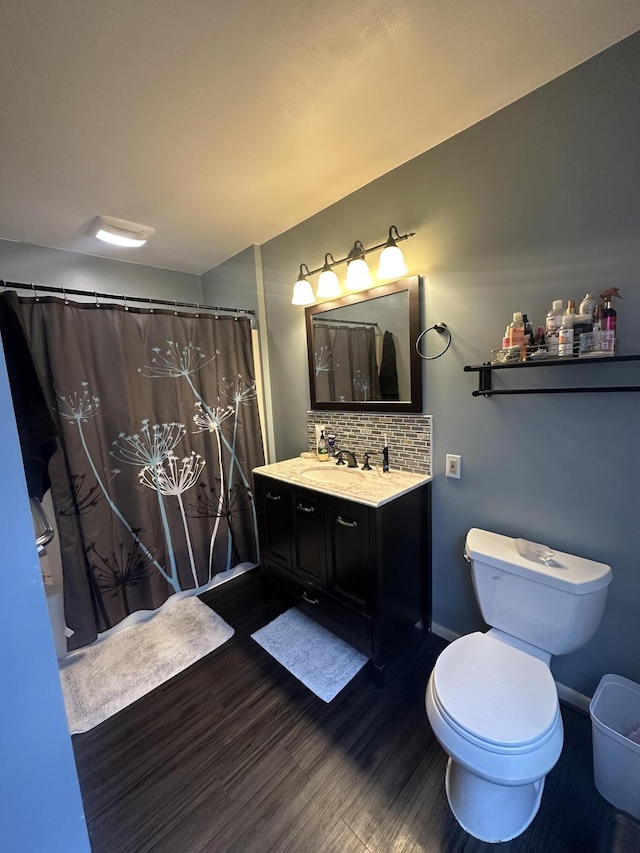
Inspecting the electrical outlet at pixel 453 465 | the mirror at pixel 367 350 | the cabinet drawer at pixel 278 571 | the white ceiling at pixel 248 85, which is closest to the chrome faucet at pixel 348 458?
the mirror at pixel 367 350

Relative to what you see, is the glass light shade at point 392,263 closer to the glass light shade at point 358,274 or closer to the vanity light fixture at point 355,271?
the vanity light fixture at point 355,271

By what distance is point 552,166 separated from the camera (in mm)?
1277

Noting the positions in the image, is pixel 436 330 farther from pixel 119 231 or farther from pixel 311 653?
pixel 119 231

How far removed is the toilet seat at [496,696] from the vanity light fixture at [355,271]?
1.68 metres

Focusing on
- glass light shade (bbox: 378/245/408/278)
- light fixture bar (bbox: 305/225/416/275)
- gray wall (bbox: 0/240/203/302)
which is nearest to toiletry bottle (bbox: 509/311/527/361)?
glass light shade (bbox: 378/245/408/278)

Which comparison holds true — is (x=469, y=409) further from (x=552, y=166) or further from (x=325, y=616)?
(x=325, y=616)

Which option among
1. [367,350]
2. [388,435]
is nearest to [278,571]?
[388,435]

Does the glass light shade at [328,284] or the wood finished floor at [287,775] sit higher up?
the glass light shade at [328,284]

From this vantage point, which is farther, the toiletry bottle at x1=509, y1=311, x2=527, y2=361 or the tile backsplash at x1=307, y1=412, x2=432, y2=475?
the tile backsplash at x1=307, y1=412, x2=432, y2=475

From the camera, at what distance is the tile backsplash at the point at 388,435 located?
1.80 metres

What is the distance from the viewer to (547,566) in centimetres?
126

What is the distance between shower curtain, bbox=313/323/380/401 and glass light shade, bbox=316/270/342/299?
215 millimetres

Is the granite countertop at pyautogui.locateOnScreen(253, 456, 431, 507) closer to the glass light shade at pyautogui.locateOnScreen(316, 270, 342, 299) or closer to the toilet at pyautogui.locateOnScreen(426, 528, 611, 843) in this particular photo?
the toilet at pyautogui.locateOnScreen(426, 528, 611, 843)

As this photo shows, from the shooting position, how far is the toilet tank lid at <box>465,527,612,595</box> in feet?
3.87
